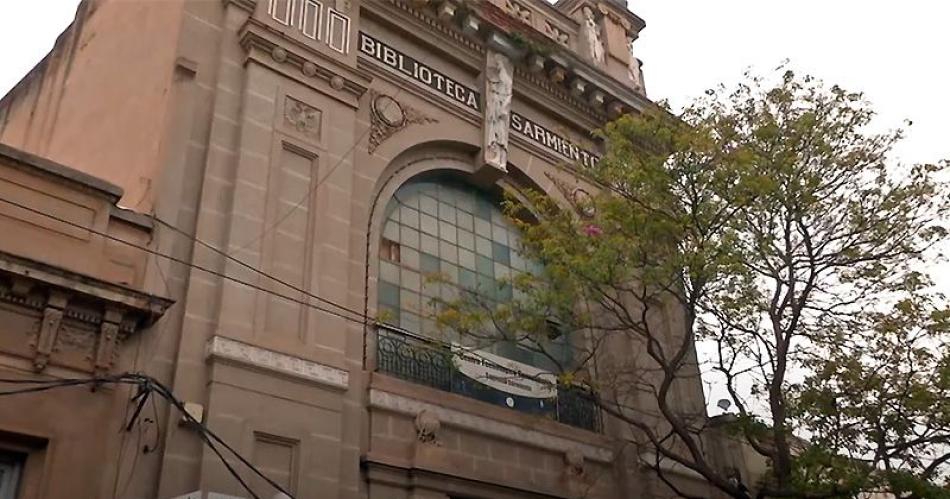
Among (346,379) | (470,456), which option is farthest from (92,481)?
(470,456)

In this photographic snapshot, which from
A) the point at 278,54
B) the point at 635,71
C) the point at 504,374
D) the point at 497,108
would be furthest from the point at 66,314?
the point at 635,71

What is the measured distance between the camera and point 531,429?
40.7ft

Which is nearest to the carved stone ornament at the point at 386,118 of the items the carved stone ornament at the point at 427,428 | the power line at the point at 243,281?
the power line at the point at 243,281

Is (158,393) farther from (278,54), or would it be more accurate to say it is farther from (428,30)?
(428,30)

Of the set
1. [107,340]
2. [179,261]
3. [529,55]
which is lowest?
[107,340]

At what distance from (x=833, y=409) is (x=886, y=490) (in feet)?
3.63

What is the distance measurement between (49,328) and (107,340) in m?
0.55

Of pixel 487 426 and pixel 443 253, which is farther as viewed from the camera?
pixel 443 253

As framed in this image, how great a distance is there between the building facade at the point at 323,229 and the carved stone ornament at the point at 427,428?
0.09 feet

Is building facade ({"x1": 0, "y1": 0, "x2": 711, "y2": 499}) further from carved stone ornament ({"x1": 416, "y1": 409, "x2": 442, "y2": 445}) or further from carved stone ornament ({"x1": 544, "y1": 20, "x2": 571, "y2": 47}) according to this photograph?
carved stone ornament ({"x1": 544, "y1": 20, "x2": 571, "y2": 47})

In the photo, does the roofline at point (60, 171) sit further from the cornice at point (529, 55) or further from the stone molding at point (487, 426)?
the cornice at point (529, 55)

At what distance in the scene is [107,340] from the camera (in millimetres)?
8953

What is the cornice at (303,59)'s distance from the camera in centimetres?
1177

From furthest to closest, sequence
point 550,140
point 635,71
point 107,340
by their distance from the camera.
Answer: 1. point 635,71
2. point 550,140
3. point 107,340
